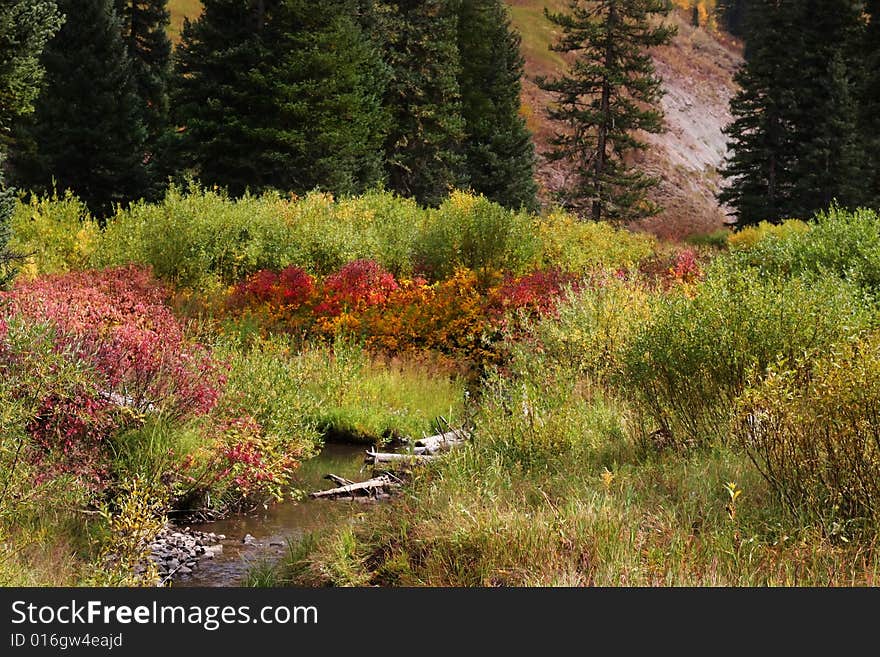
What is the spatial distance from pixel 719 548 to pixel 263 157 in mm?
25515

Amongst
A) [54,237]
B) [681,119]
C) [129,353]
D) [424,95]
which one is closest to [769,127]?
[424,95]

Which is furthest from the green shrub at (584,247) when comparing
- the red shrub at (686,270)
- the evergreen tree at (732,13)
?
the evergreen tree at (732,13)

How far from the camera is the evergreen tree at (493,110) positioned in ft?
140

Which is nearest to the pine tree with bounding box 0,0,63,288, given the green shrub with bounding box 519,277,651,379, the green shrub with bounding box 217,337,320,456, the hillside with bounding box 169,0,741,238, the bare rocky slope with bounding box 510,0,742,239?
the green shrub with bounding box 217,337,320,456

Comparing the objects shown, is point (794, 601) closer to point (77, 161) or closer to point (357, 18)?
point (77, 161)

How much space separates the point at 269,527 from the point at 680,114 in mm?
62798

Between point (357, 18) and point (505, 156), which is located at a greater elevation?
Answer: point (357, 18)

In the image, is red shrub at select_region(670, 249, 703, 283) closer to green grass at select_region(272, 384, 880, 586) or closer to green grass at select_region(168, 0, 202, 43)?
green grass at select_region(272, 384, 880, 586)

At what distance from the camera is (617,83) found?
37938 millimetres

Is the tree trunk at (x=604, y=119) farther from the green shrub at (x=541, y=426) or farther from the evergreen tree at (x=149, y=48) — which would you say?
the green shrub at (x=541, y=426)

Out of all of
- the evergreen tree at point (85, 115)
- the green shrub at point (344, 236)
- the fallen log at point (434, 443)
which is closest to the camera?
the fallen log at point (434, 443)

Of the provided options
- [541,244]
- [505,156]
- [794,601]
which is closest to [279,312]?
[541,244]

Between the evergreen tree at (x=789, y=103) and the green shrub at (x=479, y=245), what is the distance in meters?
24.1

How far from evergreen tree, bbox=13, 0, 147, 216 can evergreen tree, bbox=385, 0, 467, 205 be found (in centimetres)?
1332
